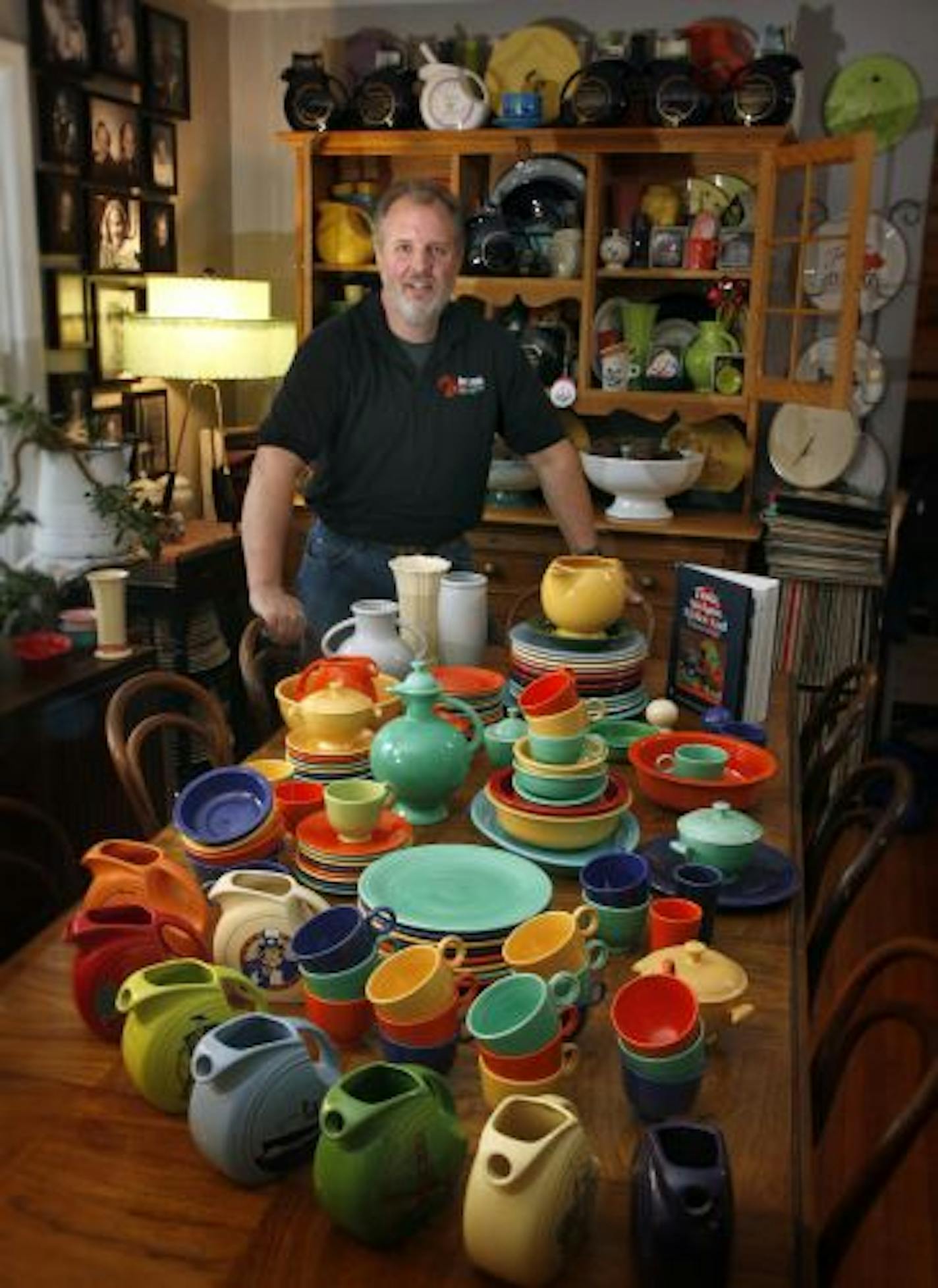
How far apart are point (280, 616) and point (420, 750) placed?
0.76 meters

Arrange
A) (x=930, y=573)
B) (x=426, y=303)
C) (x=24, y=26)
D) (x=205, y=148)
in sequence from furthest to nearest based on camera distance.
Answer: (x=205, y=148), (x=930, y=573), (x=24, y=26), (x=426, y=303)

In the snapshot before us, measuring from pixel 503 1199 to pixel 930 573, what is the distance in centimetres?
317

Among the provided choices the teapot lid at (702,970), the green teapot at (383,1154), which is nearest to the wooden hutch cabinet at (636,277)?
the teapot lid at (702,970)

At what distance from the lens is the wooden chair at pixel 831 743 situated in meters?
2.08

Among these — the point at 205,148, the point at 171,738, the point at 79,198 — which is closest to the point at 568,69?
the point at 205,148

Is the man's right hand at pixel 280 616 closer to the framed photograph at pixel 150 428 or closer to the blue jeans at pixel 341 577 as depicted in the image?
the blue jeans at pixel 341 577

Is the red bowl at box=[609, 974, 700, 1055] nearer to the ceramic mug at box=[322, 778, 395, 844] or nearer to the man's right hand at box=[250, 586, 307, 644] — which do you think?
the ceramic mug at box=[322, 778, 395, 844]

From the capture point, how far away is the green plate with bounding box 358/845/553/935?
4.20 ft

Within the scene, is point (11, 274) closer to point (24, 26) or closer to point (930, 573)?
point (24, 26)

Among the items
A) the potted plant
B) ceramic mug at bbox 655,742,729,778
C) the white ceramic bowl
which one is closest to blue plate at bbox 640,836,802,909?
ceramic mug at bbox 655,742,729,778

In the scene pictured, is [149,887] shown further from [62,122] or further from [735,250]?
[735,250]

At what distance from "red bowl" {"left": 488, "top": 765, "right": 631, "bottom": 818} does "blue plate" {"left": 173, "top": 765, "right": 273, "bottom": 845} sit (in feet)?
0.98

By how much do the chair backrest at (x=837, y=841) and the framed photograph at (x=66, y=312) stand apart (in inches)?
97.1

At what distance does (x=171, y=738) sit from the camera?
10.8 ft
